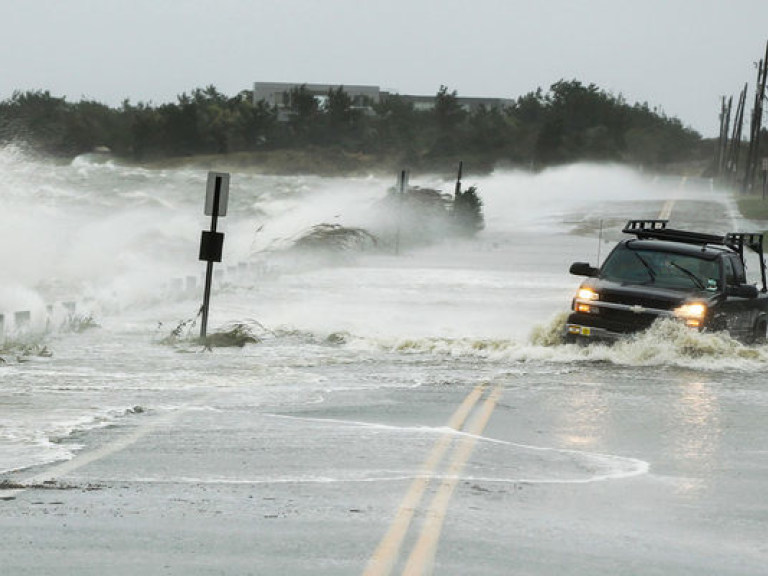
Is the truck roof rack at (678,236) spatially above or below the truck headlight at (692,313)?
above

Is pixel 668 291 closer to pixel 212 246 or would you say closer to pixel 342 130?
pixel 212 246

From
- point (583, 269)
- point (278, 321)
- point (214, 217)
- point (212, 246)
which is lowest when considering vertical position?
point (278, 321)

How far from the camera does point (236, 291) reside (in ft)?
105

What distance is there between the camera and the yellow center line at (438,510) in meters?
7.08

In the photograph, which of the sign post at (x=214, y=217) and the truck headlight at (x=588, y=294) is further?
the sign post at (x=214, y=217)

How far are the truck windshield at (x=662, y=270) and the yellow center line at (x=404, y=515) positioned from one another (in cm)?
682

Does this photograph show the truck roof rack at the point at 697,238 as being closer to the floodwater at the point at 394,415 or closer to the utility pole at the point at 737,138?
the floodwater at the point at 394,415

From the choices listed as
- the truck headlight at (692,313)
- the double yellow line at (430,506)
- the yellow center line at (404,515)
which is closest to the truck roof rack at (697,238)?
the truck headlight at (692,313)

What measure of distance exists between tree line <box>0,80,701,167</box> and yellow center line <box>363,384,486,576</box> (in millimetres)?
119931

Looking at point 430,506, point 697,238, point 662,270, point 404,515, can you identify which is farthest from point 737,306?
point 404,515

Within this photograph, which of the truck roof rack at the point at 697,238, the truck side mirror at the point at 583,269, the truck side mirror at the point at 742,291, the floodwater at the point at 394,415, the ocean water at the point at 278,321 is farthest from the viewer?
the truck roof rack at the point at 697,238

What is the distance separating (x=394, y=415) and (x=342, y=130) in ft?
463

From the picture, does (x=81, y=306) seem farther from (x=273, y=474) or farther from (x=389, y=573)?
(x=389, y=573)

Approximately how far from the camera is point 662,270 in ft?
63.6
